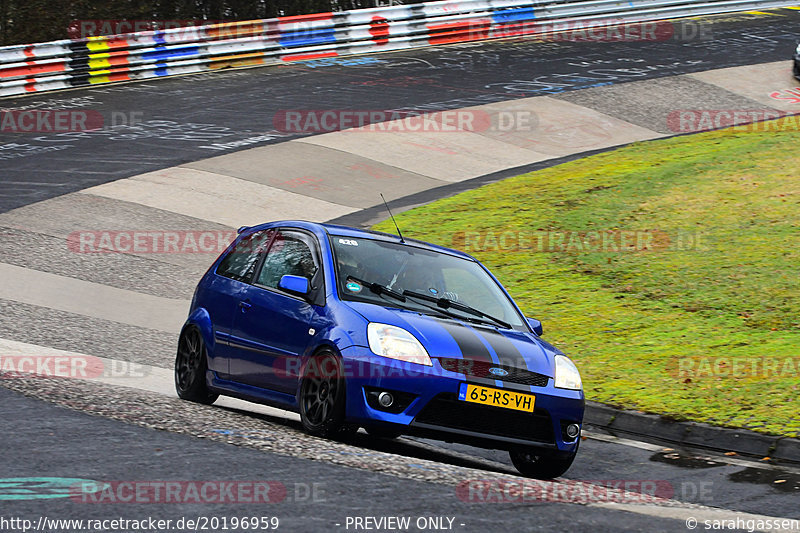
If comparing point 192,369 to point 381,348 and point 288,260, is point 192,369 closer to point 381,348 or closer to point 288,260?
point 288,260

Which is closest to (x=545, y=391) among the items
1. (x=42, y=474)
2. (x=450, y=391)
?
(x=450, y=391)

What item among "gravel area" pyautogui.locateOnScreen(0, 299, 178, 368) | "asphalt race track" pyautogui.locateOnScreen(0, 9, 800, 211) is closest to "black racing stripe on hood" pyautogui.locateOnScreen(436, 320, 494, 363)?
"gravel area" pyautogui.locateOnScreen(0, 299, 178, 368)

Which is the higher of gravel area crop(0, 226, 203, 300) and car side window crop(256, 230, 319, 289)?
car side window crop(256, 230, 319, 289)

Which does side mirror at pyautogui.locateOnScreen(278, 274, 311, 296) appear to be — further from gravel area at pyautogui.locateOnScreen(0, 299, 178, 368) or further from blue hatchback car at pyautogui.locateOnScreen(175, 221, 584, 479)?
gravel area at pyautogui.locateOnScreen(0, 299, 178, 368)

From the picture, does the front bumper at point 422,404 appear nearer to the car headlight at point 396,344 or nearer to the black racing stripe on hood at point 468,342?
the car headlight at point 396,344

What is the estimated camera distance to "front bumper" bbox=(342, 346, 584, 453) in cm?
688

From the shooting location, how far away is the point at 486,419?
701 centimetres

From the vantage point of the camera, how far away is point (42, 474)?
581cm

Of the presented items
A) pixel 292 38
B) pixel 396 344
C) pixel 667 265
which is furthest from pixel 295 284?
pixel 292 38

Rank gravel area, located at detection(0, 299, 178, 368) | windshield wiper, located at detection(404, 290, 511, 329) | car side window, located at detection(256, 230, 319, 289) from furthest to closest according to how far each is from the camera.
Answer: gravel area, located at detection(0, 299, 178, 368) < car side window, located at detection(256, 230, 319, 289) < windshield wiper, located at detection(404, 290, 511, 329)

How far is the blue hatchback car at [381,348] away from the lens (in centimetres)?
693

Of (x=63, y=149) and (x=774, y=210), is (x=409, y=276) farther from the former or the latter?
(x=63, y=149)

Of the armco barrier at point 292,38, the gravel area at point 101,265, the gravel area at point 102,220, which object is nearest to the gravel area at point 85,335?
the gravel area at point 101,265

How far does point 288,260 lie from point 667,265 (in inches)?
259
